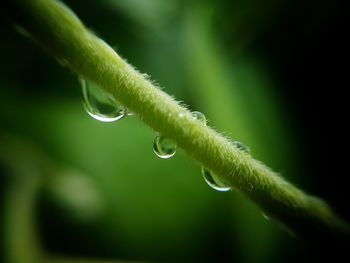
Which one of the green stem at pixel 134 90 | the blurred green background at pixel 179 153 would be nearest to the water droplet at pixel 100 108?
the green stem at pixel 134 90

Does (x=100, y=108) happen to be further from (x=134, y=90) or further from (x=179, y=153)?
(x=179, y=153)

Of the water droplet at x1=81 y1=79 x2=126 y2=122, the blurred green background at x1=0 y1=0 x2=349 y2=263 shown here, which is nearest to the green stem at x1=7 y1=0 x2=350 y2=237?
the water droplet at x1=81 y1=79 x2=126 y2=122

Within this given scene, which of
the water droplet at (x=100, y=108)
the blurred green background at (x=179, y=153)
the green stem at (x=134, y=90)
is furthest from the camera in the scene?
the blurred green background at (x=179, y=153)

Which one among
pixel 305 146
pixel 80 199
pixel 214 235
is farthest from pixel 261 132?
pixel 80 199

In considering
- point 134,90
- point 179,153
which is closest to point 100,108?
point 134,90

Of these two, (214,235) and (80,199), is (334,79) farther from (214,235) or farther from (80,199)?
(80,199)

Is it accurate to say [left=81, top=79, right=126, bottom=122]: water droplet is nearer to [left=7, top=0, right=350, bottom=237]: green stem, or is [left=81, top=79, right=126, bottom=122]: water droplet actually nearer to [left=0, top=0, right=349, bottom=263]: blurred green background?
[left=7, top=0, right=350, bottom=237]: green stem

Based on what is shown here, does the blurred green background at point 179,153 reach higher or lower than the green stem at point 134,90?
higher

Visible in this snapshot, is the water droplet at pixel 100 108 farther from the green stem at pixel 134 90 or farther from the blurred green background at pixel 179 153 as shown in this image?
the blurred green background at pixel 179 153
